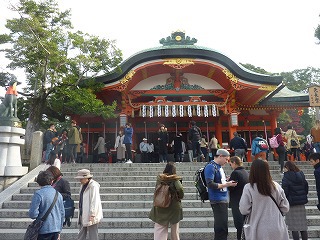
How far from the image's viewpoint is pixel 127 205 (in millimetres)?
6828

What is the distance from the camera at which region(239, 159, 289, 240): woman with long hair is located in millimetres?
2746

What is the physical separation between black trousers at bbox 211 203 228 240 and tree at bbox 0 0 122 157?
9.33 meters

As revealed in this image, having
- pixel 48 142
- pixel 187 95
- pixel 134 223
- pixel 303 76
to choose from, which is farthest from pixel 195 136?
pixel 303 76

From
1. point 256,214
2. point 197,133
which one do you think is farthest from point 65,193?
point 197,133

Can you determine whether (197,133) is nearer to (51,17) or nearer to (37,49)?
(37,49)

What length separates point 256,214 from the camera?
2822 millimetres

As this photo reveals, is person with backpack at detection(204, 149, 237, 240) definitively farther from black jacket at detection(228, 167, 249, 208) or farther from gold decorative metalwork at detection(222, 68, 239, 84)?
gold decorative metalwork at detection(222, 68, 239, 84)

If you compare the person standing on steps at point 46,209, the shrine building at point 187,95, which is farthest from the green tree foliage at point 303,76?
the person standing on steps at point 46,209

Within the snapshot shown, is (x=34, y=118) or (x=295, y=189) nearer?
(x=295, y=189)

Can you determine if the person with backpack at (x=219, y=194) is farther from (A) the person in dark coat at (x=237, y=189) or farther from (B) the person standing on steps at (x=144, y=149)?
(B) the person standing on steps at (x=144, y=149)

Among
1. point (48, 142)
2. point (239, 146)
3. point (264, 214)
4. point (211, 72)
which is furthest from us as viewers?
point (211, 72)

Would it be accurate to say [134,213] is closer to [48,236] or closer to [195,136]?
[48,236]

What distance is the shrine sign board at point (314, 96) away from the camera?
12.9m

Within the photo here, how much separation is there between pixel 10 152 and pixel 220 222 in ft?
23.6
